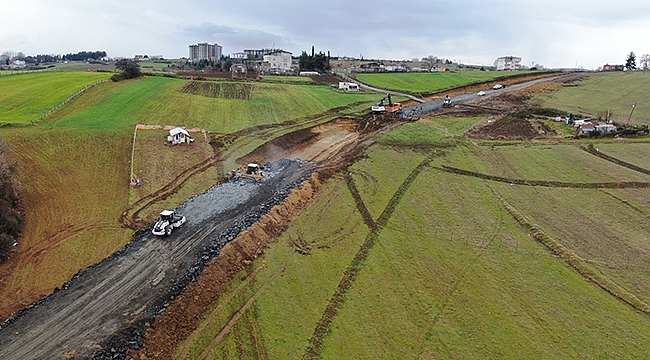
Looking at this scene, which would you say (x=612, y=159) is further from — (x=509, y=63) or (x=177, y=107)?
(x=509, y=63)

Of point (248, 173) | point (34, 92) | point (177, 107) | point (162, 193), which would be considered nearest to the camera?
point (162, 193)

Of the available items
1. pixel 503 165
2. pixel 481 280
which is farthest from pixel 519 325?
pixel 503 165

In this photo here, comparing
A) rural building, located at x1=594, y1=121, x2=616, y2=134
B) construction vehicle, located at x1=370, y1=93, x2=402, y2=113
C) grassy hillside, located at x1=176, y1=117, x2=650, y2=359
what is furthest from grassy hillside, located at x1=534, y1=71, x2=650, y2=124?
grassy hillside, located at x1=176, y1=117, x2=650, y2=359

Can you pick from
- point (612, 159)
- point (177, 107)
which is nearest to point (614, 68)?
point (612, 159)

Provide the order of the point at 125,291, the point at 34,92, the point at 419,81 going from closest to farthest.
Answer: the point at 125,291, the point at 34,92, the point at 419,81

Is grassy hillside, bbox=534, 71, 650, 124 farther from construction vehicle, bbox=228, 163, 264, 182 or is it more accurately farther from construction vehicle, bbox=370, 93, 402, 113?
construction vehicle, bbox=228, 163, 264, 182

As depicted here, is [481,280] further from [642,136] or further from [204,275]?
[642,136]

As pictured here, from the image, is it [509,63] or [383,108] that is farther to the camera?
[509,63]

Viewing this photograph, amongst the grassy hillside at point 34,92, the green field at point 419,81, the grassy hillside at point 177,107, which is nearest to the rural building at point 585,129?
the grassy hillside at point 177,107
